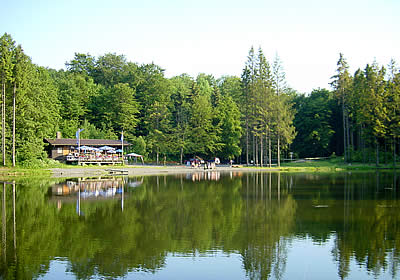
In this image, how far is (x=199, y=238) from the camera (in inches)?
555

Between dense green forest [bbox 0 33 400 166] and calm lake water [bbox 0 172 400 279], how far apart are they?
32802 mm

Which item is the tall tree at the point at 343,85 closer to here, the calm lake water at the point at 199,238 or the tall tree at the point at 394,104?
the tall tree at the point at 394,104

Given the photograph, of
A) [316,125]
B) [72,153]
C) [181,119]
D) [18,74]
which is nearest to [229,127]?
[181,119]

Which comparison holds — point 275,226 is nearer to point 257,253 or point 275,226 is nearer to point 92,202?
point 257,253

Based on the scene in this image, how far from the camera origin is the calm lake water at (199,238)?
1073 centimetres

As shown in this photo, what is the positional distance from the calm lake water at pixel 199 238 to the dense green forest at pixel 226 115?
32.8 m

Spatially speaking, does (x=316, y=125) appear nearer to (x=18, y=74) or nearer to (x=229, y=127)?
(x=229, y=127)

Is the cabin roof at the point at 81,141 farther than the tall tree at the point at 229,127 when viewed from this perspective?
No

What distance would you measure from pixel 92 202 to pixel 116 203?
4.85 ft

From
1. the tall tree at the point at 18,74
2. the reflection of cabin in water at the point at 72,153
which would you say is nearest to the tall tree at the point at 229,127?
the reflection of cabin in water at the point at 72,153

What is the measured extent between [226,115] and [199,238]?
2425 inches

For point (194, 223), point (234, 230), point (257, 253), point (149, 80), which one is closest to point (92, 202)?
point (194, 223)

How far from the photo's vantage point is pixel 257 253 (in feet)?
39.8

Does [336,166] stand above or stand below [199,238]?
above
